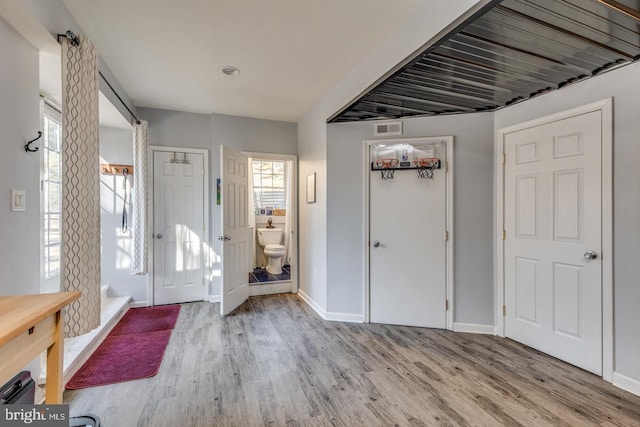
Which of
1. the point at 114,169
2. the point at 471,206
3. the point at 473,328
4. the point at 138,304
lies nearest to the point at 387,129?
the point at 471,206

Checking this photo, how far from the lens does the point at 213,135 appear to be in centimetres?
400

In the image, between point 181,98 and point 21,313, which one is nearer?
point 21,313

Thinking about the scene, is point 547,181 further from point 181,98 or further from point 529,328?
point 181,98

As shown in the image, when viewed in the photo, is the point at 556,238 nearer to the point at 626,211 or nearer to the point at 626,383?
the point at 626,211

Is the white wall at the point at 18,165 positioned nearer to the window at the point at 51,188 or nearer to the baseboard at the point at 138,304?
the window at the point at 51,188

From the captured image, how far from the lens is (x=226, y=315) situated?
3484 mm

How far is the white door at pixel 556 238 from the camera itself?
2.23 meters

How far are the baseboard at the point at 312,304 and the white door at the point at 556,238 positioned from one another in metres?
1.87

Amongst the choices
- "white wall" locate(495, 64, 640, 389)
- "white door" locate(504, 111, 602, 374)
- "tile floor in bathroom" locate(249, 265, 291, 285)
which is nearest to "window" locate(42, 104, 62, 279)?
"tile floor in bathroom" locate(249, 265, 291, 285)

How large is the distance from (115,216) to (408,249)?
139 inches

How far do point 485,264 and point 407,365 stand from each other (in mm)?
1346

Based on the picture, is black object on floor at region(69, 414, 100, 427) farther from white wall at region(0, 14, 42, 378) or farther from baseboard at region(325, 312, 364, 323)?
baseboard at region(325, 312, 364, 323)

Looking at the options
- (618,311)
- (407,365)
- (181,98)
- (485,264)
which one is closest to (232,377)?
(407,365)

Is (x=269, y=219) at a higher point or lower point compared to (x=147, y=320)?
higher
